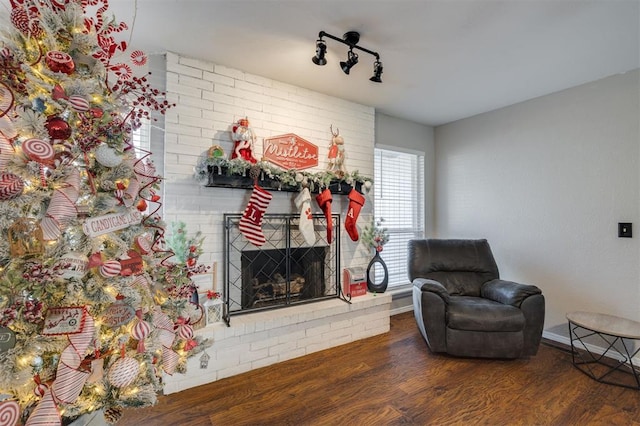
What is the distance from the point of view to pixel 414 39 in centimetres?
207

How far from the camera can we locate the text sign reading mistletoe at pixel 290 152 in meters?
2.69

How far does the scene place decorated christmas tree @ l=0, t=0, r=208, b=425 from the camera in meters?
0.87

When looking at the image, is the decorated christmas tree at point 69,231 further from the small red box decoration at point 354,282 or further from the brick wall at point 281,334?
the small red box decoration at point 354,282

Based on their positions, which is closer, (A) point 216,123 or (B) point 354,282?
(A) point 216,123

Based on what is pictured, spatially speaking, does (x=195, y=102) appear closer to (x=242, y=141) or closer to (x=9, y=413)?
(x=242, y=141)

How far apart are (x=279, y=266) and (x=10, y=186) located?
2.06 metres

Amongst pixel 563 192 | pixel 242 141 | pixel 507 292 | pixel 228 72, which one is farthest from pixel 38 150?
pixel 563 192

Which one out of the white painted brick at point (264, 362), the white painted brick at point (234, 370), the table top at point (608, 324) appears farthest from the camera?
the white painted brick at point (264, 362)

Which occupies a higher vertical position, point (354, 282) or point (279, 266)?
point (279, 266)

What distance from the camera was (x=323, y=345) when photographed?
2.67 metres

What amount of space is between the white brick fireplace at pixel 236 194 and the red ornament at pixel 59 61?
1.30m

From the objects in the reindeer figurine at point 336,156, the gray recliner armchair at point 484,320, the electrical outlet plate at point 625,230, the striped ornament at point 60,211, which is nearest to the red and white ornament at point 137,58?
the striped ornament at point 60,211

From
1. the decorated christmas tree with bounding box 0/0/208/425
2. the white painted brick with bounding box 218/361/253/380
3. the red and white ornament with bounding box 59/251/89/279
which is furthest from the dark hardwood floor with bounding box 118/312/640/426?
the red and white ornament with bounding box 59/251/89/279

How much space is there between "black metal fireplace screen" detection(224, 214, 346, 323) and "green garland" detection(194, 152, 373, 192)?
354 mm
